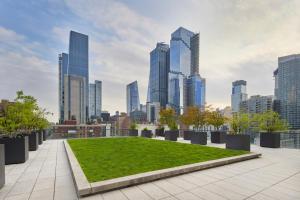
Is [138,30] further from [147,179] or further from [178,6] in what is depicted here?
[147,179]

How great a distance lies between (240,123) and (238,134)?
1149mm

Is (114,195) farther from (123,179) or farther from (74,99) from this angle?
(74,99)

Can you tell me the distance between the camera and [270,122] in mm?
9336

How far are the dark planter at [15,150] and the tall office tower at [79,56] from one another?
162 metres

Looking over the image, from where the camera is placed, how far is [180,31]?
14550 centimetres

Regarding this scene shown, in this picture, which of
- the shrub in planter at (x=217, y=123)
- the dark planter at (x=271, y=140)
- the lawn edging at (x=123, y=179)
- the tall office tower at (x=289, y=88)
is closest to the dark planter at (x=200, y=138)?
the shrub in planter at (x=217, y=123)

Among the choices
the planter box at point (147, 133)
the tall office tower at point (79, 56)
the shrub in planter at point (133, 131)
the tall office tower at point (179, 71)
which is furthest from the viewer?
the tall office tower at point (79, 56)

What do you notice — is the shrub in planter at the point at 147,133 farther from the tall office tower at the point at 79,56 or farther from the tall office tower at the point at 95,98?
the tall office tower at the point at 95,98

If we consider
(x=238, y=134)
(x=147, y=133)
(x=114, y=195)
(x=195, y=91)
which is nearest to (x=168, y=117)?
(x=147, y=133)

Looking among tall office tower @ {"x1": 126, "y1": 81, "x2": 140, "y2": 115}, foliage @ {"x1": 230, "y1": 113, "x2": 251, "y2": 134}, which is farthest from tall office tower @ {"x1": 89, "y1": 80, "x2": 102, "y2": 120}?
foliage @ {"x1": 230, "y1": 113, "x2": 251, "y2": 134}

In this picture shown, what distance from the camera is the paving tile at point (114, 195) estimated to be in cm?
312

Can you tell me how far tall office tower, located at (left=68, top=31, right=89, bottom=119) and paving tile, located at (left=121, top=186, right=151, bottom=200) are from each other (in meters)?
165

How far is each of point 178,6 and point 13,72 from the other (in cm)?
1222

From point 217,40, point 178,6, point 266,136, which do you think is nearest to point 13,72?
point 178,6
